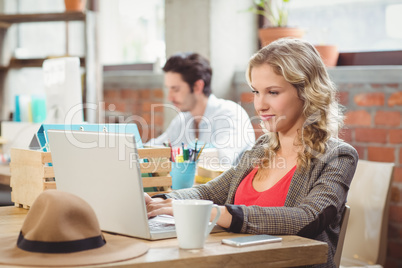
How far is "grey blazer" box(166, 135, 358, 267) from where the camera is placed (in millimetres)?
1324

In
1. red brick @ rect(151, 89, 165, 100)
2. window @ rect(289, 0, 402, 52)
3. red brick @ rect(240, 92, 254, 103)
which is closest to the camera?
window @ rect(289, 0, 402, 52)

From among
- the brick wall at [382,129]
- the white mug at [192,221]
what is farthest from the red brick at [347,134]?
the white mug at [192,221]

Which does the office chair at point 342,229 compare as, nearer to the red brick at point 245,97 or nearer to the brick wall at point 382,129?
the brick wall at point 382,129

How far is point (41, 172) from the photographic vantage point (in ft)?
5.28

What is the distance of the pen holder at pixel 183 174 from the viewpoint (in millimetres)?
2012

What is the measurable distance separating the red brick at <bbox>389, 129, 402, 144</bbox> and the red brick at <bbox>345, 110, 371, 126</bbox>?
13 cm

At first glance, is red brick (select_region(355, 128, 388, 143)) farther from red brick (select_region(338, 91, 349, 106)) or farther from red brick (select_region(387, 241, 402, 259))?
red brick (select_region(387, 241, 402, 259))

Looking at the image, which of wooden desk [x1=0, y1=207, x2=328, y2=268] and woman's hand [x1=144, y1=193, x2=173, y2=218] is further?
woman's hand [x1=144, y1=193, x2=173, y2=218]

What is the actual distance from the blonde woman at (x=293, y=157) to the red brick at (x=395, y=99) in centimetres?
119

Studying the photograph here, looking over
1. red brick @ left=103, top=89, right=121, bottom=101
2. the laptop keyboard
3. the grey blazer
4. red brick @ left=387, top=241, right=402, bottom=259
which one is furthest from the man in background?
the laptop keyboard

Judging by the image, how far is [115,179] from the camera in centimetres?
125

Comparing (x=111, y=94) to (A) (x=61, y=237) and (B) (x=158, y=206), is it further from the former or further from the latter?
(A) (x=61, y=237)

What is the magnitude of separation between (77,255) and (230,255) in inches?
11.9

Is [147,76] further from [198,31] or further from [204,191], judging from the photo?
[204,191]
